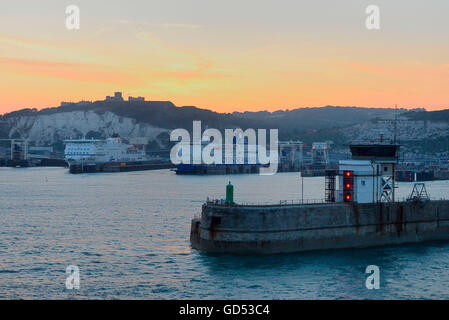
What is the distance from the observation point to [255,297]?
112ft

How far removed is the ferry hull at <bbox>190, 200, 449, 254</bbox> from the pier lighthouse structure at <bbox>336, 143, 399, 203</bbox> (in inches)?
48.7

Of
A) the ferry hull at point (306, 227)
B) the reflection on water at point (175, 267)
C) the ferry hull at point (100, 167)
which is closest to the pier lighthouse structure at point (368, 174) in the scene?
the ferry hull at point (306, 227)

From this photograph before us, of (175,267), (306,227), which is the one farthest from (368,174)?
(175,267)

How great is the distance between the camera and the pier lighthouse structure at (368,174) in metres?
48.1

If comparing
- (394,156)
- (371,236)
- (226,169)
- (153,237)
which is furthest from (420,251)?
(226,169)

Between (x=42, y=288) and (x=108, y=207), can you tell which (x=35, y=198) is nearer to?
(x=108, y=207)

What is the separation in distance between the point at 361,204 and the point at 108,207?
39.9 metres

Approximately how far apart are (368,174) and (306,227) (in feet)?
25.8

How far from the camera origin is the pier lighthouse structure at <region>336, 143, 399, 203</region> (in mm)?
48125

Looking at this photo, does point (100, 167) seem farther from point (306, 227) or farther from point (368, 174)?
point (306, 227)

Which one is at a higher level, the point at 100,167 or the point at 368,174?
the point at 368,174

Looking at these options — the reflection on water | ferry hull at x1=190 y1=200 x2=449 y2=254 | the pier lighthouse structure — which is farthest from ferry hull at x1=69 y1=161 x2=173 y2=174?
the pier lighthouse structure

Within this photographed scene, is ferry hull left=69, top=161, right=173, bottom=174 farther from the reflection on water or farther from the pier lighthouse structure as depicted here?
the pier lighthouse structure

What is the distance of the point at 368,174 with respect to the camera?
159ft
